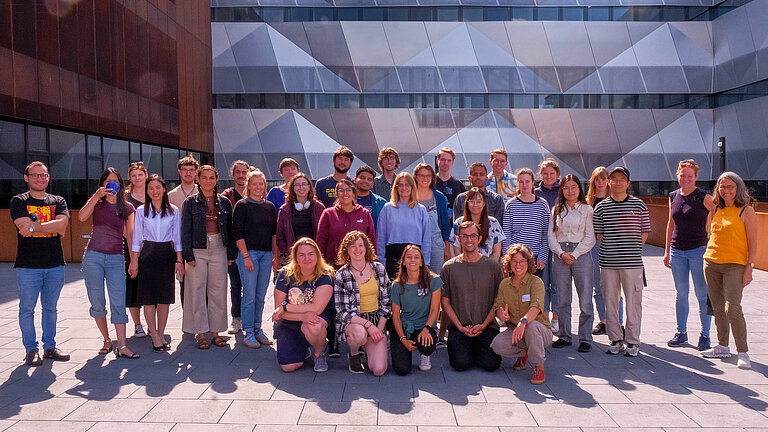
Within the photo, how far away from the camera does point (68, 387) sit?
4.75 metres

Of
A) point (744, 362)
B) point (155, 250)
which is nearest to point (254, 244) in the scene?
point (155, 250)

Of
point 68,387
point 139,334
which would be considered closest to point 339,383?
point 68,387

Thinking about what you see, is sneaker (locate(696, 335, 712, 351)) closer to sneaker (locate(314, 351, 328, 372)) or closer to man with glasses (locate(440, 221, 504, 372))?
man with glasses (locate(440, 221, 504, 372))

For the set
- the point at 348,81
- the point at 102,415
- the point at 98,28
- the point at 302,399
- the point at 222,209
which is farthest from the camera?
the point at 348,81

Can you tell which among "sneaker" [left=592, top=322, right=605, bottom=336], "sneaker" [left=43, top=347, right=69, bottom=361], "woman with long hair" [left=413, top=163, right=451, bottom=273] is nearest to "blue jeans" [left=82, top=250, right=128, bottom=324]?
"sneaker" [left=43, top=347, right=69, bottom=361]

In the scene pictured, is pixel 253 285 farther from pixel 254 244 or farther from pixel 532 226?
pixel 532 226

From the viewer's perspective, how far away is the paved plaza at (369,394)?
3.98 meters

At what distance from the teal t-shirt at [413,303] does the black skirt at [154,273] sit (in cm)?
257

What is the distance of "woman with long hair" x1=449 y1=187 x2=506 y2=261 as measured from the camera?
19.3 ft

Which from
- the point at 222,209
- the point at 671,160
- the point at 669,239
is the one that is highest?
the point at 671,160

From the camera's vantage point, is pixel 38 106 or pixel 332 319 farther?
pixel 38 106

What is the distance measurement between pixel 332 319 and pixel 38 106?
449 inches

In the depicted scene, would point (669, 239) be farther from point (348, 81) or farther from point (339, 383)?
point (348, 81)

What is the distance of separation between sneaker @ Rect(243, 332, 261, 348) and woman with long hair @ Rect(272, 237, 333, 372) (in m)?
0.78
